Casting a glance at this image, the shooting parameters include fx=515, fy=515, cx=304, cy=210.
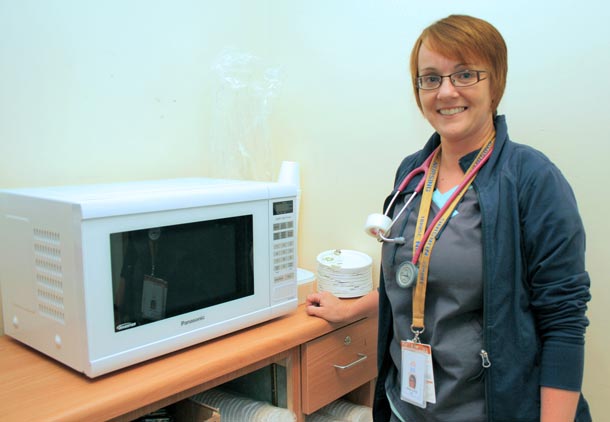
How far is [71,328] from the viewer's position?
3.20 feet

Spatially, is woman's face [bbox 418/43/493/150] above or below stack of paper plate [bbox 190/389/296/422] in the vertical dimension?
above

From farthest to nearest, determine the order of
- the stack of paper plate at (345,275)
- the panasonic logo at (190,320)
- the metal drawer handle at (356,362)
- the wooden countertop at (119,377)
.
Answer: the stack of paper plate at (345,275), the metal drawer handle at (356,362), the panasonic logo at (190,320), the wooden countertop at (119,377)

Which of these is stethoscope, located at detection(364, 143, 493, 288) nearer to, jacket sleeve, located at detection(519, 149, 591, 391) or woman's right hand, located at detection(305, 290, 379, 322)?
jacket sleeve, located at detection(519, 149, 591, 391)

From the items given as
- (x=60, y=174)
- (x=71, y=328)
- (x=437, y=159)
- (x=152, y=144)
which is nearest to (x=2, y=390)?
(x=71, y=328)

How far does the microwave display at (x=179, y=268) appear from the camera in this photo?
991 mm

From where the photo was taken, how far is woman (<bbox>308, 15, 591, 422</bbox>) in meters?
0.90

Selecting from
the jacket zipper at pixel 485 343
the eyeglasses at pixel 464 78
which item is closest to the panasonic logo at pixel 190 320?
the jacket zipper at pixel 485 343

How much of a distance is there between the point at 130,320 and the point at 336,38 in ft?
3.62

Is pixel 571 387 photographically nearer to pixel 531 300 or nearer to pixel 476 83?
pixel 531 300

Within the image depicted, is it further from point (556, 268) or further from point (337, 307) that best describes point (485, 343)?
point (337, 307)

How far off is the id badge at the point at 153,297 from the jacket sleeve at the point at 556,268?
0.71 meters

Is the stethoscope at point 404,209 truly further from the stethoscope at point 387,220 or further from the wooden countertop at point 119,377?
the wooden countertop at point 119,377

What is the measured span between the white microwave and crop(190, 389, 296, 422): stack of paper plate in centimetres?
21

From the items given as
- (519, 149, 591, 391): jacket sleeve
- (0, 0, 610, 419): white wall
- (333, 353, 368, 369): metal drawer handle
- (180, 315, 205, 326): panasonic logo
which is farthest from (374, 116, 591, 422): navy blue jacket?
(180, 315, 205, 326): panasonic logo
